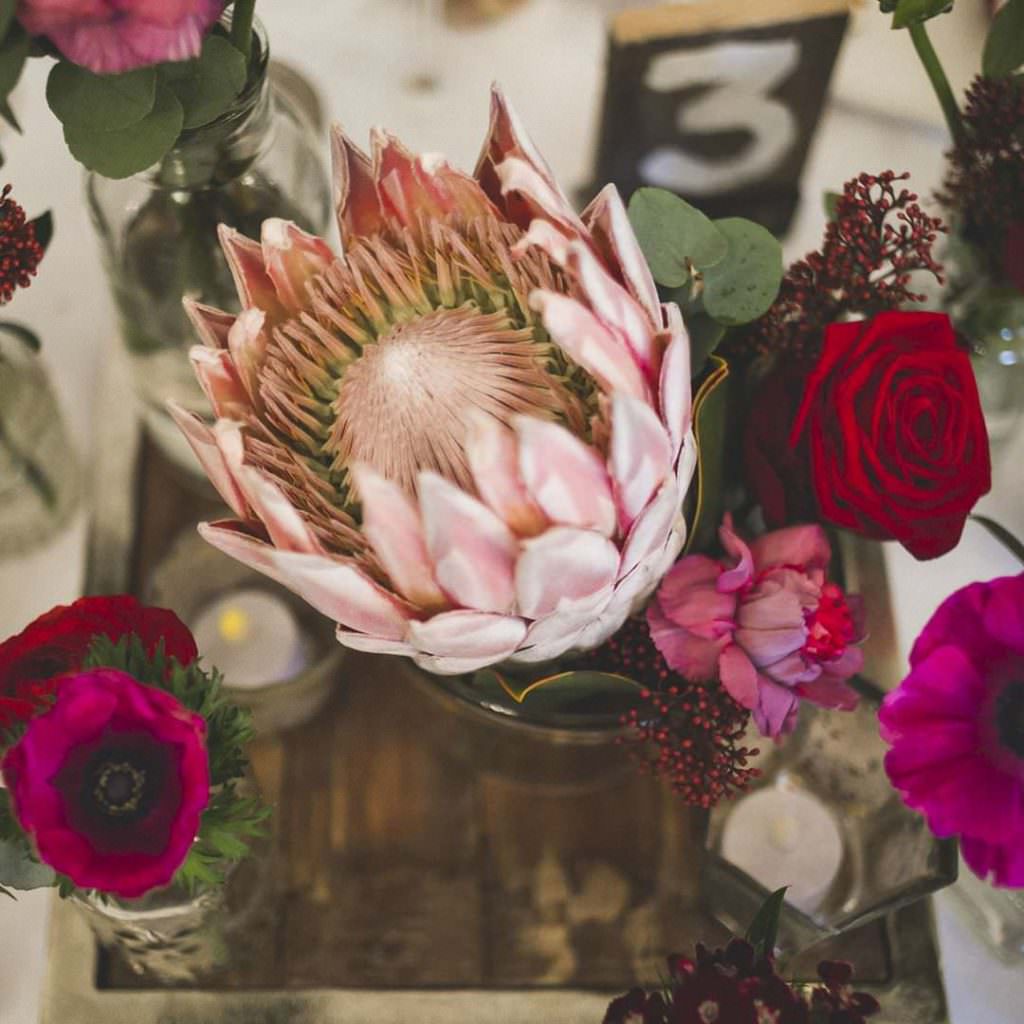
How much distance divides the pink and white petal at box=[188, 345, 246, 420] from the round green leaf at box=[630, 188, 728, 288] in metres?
0.17

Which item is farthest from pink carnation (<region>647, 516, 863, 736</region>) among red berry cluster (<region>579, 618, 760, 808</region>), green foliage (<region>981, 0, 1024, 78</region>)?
green foliage (<region>981, 0, 1024, 78</region>)

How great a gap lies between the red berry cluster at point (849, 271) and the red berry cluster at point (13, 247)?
291mm

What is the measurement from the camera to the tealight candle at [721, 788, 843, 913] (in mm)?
592

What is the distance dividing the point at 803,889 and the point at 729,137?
0.41 metres

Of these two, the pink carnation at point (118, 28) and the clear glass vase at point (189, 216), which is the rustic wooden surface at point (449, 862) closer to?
the clear glass vase at point (189, 216)

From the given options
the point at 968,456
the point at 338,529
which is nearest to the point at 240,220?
the point at 338,529

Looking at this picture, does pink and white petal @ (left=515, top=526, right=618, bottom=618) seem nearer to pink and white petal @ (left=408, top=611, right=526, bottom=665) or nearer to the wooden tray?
pink and white petal @ (left=408, top=611, right=526, bottom=665)

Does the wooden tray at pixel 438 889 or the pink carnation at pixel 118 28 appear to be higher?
the pink carnation at pixel 118 28

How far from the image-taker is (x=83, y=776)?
41 cm

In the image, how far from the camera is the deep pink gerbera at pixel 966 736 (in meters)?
0.40

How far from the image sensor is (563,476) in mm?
359

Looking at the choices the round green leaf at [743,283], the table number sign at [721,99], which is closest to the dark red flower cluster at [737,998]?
the round green leaf at [743,283]

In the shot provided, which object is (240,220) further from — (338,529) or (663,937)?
(663,937)

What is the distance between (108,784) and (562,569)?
175mm
